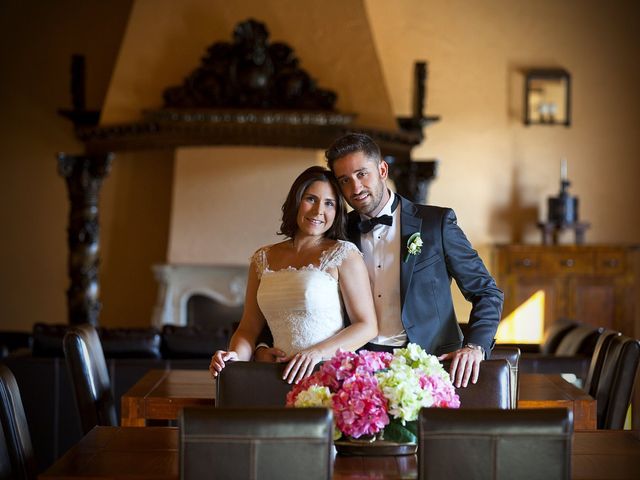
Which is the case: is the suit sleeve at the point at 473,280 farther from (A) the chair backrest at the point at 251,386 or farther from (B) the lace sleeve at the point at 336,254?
(A) the chair backrest at the point at 251,386

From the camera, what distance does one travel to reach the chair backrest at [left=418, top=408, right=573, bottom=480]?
2.13m

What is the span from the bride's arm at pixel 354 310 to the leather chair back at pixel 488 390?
37cm

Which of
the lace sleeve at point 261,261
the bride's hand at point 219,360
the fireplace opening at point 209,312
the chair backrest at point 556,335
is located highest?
the lace sleeve at point 261,261

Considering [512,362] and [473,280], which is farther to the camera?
[473,280]

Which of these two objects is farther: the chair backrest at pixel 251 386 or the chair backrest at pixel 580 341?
the chair backrest at pixel 580 341

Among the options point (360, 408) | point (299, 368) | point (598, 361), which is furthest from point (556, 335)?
point (360, 408)

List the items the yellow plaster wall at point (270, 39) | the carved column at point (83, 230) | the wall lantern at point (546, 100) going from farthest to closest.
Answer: the wall lantern at point (546, 100)
the yellow plaster wall at point (270, 39)
the carved column at point (83, 230)

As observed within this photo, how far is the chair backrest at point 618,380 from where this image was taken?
4098mm

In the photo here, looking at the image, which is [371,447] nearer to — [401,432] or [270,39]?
[401,432]

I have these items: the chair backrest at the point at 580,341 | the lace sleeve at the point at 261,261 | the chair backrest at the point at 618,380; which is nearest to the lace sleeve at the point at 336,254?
the lace sleeve at the point at 261,261

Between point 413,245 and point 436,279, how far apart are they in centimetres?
15

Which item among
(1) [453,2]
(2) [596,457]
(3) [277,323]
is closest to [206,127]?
(1) [453,2]

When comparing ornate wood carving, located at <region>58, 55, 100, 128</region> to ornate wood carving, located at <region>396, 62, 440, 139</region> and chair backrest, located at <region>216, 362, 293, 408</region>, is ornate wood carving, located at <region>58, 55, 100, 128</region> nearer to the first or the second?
ornate wood carving, located at <region>396, 62, 440, 139</region>

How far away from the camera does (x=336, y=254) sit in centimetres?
335
